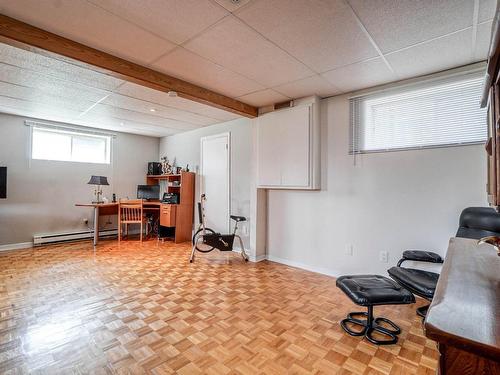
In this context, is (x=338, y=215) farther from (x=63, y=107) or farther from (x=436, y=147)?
(x=63, y=107)

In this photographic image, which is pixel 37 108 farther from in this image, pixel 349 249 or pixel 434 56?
pixel 434 56

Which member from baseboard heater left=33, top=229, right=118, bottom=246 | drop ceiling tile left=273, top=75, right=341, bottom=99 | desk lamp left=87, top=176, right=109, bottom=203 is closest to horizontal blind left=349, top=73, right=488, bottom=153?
drop ceiling tile left=273, top=75, right=341, bottom=99

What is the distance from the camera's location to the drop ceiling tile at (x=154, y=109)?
12.2 feet

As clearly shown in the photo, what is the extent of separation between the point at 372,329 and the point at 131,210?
4.96 meters

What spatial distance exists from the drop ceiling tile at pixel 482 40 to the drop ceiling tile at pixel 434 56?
1.9 inches

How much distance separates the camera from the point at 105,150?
581cm

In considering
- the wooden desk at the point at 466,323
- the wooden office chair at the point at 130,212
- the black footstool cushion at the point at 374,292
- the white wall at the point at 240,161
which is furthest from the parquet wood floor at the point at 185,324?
the wooden office chair at the point at 130,212

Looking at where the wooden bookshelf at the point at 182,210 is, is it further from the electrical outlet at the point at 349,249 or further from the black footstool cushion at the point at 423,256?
the black footstool cushion at the point at 423,256

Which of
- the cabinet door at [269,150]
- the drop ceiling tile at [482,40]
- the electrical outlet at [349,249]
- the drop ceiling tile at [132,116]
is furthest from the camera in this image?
the drop ceiling tile at [132,116]

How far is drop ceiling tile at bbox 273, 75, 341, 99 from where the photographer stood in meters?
3.00

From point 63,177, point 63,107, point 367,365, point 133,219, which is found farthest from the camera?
point 133,219

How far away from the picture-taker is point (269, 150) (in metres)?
3.93

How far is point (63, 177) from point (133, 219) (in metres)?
1.55

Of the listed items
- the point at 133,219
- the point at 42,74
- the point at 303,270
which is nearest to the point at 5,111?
the point at 42,74
